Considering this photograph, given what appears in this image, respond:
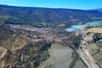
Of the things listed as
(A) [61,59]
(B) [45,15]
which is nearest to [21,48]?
Result: (A) [61,59]

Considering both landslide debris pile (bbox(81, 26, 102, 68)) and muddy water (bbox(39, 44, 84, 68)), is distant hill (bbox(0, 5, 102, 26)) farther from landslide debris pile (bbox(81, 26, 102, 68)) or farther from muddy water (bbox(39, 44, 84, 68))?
muddy water (bbox(39, 44, 84, 68))

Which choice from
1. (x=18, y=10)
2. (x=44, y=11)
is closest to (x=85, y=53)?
(x=44, y=11)

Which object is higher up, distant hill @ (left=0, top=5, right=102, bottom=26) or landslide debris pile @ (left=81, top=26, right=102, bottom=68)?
distant hill @ (left=0, top=5, right=102, bottom=26)

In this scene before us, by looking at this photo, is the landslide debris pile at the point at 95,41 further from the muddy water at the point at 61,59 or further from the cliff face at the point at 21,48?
the cliff face at the point at 21,48

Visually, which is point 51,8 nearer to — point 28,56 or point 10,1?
point 10,1

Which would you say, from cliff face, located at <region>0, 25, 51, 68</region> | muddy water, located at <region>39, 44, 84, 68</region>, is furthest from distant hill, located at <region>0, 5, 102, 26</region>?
muddy water, located at <region>39, 44, 84, 68</region>

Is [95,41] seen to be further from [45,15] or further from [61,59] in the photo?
[45,15]
